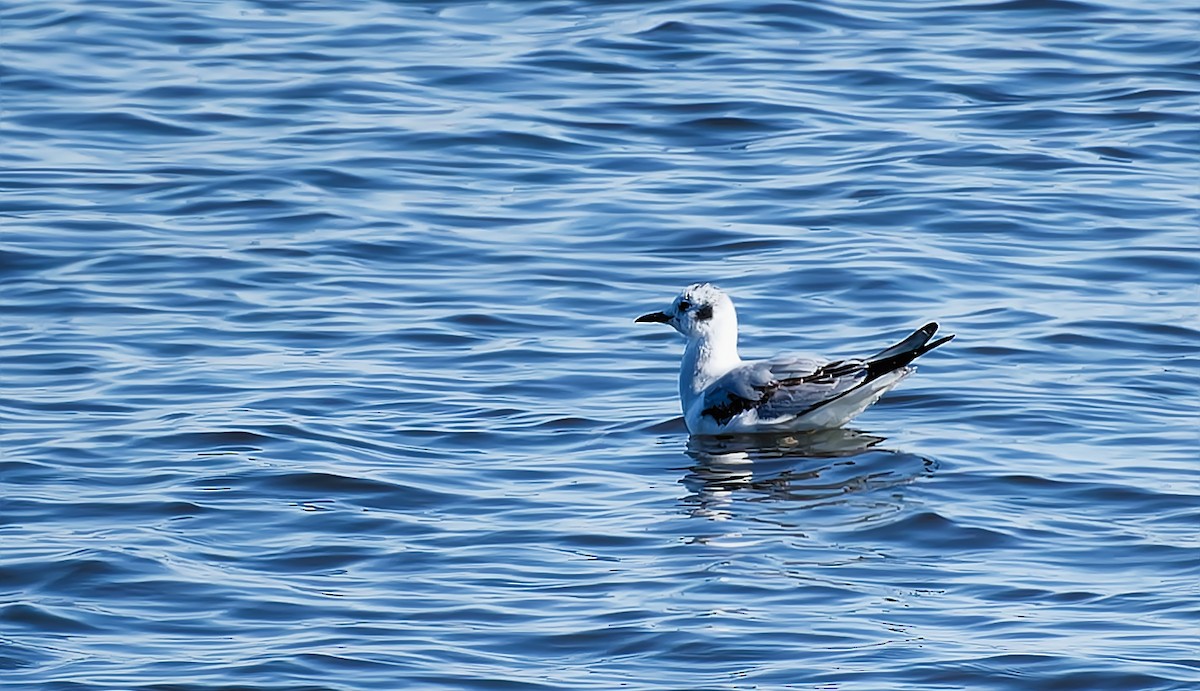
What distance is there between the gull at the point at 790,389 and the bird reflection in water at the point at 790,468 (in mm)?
96

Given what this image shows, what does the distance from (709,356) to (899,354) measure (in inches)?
47.6

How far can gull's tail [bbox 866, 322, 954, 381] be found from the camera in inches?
418

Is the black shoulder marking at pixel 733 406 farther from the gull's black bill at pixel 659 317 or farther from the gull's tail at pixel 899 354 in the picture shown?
the gull's black bill at pixel 659 317

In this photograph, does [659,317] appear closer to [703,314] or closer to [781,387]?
[703,314]

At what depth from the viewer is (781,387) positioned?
10.9 metres

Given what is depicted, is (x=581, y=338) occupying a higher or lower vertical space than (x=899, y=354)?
lower

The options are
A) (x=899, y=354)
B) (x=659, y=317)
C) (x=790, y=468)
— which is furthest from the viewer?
(x=659, y=317)

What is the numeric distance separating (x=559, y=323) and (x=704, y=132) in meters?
4.23

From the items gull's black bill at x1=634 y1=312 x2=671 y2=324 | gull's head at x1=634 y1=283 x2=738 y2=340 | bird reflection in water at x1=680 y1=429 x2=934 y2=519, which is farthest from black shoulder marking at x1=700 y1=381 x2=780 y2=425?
gull's black bill at x1=634 y1=312 x2=671 y2=324

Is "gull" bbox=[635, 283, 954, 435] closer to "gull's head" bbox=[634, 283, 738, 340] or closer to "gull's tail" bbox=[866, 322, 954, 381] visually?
"gull's tail" bbox=[866, 322, 954, 381]

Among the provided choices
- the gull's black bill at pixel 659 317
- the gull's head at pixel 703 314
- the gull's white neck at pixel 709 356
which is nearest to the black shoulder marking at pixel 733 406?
the gull's white neck at pixel 709 356

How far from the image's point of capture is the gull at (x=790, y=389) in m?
10.7

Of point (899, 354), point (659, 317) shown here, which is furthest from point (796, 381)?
point (659, 317)

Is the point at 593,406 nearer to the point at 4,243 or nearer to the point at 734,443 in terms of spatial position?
the point at 734,443
